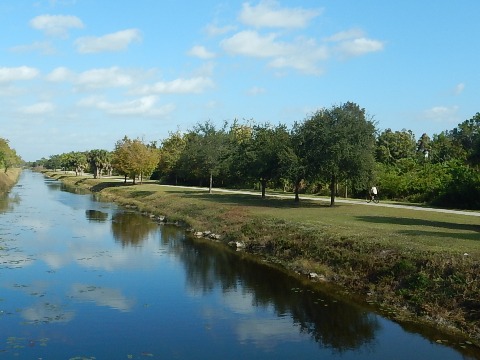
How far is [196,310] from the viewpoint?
1845 cm

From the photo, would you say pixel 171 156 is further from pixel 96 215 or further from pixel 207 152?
pixel 96 215

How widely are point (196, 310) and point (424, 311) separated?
27.0 feet

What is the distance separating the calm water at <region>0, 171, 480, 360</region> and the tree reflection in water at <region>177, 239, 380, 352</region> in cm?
4

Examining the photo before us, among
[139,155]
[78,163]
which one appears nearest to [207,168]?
[139,155]

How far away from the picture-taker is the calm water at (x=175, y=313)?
14555 millimetres

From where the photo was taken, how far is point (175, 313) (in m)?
18.0

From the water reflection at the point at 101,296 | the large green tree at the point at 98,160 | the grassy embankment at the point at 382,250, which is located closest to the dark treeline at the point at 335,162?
the grassy embankment at the point at 382,250

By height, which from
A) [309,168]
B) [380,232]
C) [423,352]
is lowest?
[423,352]

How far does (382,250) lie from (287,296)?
17.3ft

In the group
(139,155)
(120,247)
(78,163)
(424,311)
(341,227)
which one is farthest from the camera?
(78,163)

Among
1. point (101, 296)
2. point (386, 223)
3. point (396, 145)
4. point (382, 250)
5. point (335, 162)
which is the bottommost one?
point (101, 296)

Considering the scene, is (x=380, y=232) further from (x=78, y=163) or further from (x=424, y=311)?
(x=78, y=163)

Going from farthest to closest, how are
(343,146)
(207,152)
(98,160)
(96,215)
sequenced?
1. (98,160)
2. (207,152)
3. (96,215)
4. (343,146)

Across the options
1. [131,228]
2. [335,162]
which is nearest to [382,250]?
[335,162]
